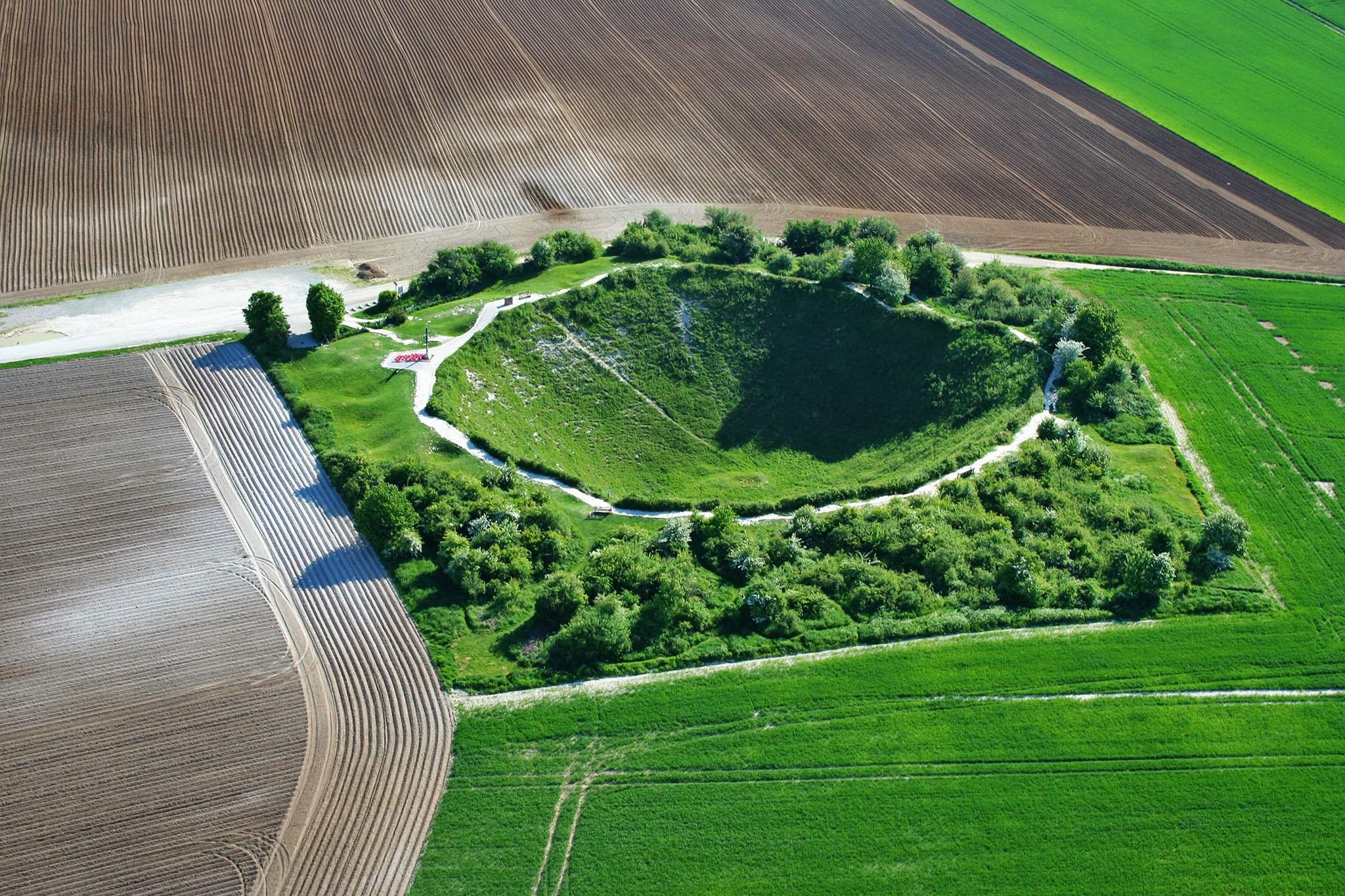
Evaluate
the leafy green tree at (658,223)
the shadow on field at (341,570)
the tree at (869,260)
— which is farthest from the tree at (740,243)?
the shadow on field at (341,570)

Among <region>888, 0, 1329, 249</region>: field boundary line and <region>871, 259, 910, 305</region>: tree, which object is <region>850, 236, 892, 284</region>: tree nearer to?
<region>871, 259, 910, 305</region>: tree

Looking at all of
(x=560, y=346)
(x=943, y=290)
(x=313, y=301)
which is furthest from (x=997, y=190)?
(x=313, y=301)

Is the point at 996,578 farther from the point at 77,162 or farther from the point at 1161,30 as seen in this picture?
the point at 1161,30

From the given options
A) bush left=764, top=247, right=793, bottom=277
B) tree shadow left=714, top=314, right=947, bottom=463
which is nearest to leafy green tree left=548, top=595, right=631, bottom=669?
tree shadow left=714, top=314, right=947, bottom=463

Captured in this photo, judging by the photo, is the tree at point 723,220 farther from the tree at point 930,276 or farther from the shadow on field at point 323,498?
the shadow on field at point 323,498

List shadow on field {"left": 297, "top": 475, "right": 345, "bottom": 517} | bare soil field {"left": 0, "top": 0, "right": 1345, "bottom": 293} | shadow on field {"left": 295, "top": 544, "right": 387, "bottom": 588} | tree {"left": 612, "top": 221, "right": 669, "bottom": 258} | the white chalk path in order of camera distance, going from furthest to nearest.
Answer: bare soil field {"left": 0, "top": 0, "right": 1345, "bottom": 293}, tree {"left": 612, "top": 221, "right": 669, "bottom": 258}, the white chalk path, shadow on field {"left": 297, "top": 475, "right": 345, "bottom": 517}, shadow on field {"left": 295, "top": 544, "right": 387, "bottom": 588}

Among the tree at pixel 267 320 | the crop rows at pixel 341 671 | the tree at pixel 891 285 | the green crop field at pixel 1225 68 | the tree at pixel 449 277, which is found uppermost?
the green crop field at pixel 1225 68
